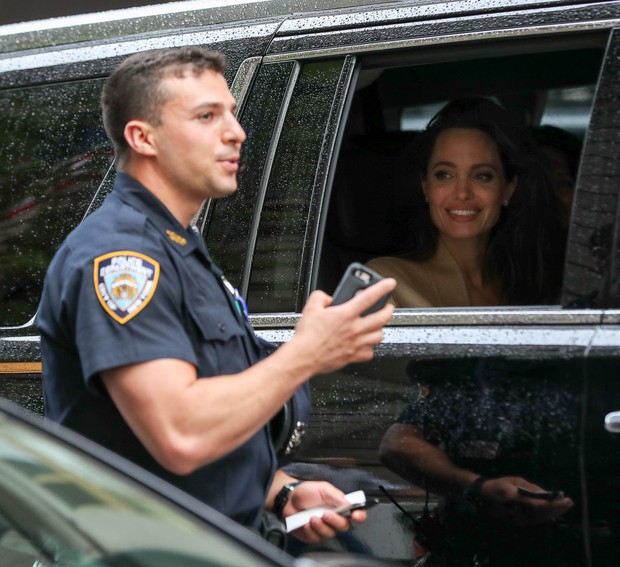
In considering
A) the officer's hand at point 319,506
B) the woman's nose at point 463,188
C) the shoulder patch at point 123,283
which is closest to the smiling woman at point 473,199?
the woman's nose at point 463,188

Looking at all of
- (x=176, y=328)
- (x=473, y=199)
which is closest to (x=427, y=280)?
(x=473, y=199)

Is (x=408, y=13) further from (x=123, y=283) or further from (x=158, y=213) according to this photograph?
(x=123, y=283)

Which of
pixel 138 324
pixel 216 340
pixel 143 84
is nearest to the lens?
pixel 138 324

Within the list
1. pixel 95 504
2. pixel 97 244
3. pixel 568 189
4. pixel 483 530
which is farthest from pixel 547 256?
pixel 95 504

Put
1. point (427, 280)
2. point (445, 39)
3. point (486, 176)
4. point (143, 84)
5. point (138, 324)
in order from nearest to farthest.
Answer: point (138, 324)
point (143, 84)
point (445, 39)
point (427, 280)
point (486, 176)

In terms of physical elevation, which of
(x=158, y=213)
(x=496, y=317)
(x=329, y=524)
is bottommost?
(x=329, y=524)

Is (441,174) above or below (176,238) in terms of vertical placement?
above

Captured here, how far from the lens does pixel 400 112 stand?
3.68 m

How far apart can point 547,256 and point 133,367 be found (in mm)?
1250

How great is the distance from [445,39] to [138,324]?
1.14 m

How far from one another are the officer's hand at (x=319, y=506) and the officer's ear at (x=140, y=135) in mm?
703

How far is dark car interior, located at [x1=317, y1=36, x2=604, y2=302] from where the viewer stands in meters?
3.43

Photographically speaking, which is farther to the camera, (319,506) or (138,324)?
(319,506)

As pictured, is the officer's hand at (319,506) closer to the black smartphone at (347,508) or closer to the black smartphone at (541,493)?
the black smartphone at (347,508)
